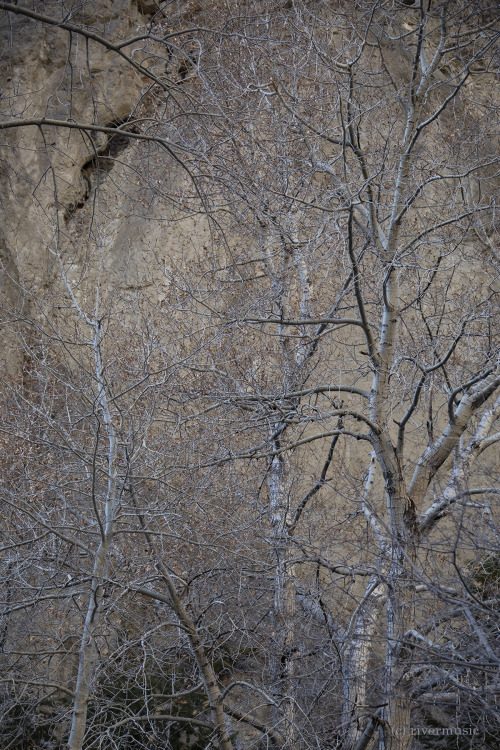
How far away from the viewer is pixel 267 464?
32.1ft

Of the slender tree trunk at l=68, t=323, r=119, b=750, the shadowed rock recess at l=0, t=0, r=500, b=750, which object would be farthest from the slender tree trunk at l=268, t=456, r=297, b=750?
the slender tree trunk at l=68, t=323, r=119, b=750

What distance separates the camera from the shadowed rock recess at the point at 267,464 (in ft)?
19.1

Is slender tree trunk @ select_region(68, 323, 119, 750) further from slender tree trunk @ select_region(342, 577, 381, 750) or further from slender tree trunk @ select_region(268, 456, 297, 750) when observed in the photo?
slender tree trunk @ select_region(342, 577, 381, 750)

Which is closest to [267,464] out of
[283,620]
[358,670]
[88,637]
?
[283,620]

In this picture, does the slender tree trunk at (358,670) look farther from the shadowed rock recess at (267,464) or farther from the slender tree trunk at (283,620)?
the slender tree trunk at (283,620)

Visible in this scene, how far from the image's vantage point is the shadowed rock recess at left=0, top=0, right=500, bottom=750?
19.1 feet

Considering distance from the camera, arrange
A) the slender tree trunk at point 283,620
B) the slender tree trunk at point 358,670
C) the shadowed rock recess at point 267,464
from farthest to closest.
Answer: the slender tree trunk at point 283,620 < the slender tree trunk at point 358,670 < the shadowed rock recess at point 267,464

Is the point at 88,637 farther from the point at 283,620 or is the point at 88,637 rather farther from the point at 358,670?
the point at 283,620

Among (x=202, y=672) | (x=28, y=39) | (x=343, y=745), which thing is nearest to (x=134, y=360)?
(x=202, y=672)

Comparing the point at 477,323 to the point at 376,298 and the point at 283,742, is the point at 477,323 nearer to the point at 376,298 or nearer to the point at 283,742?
the point at 376,298

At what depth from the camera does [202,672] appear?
7547 millimetres

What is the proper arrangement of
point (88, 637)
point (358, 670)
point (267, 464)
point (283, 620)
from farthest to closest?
point (267, 464) < point (283, 620) < point (358, 670) < point (88, 637)

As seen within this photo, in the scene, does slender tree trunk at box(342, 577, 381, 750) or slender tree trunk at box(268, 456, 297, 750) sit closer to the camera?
slender tree trunk at box(342, 577, 381, 750)

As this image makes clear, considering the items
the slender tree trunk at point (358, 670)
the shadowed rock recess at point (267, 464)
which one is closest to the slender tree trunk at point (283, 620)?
the shadowed rock recess at point (267, 464)
